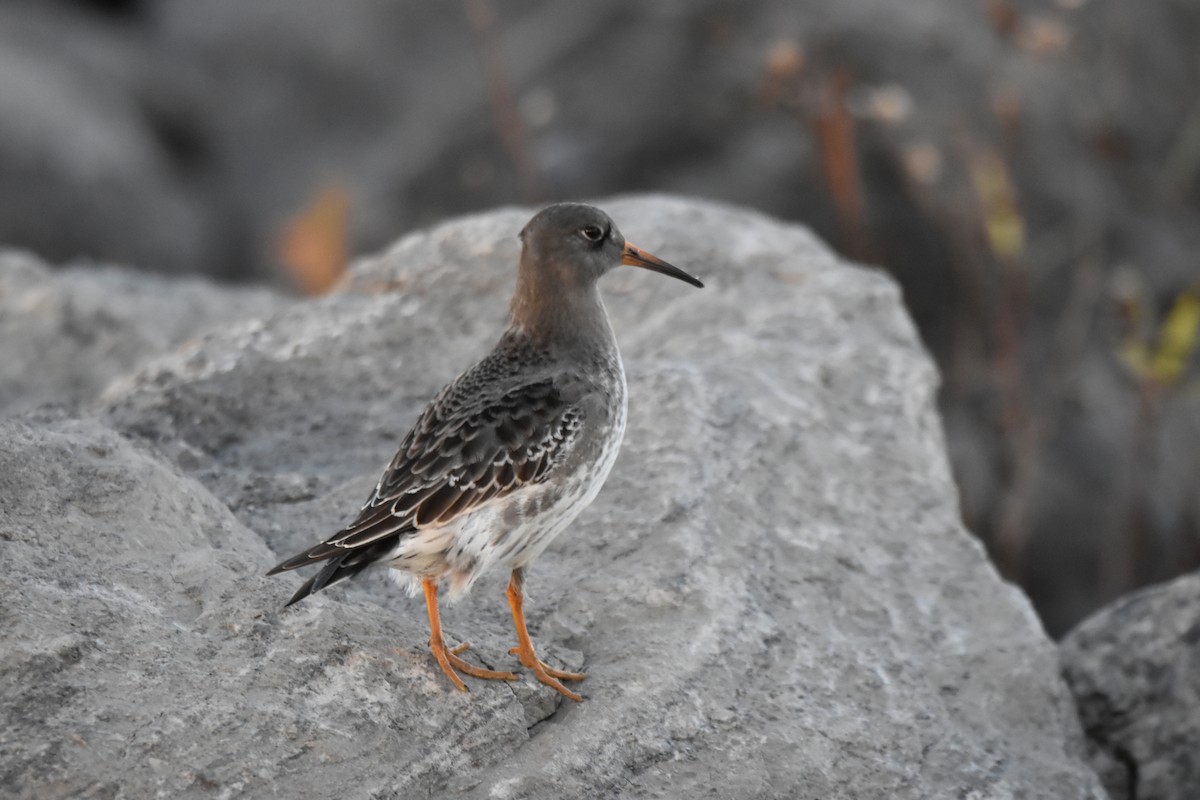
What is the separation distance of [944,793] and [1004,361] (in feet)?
19.0

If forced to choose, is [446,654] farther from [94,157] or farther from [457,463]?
[94,157]

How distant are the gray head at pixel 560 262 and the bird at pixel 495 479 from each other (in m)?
0.09

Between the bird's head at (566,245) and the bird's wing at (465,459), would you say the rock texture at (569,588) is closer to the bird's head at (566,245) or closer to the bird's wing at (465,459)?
the bird's wing at (465,459)

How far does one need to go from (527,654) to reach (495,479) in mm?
698

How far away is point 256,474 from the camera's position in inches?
286

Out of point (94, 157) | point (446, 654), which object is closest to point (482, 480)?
point (446, 654)

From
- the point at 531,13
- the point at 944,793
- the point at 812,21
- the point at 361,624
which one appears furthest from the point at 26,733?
the point at 531,13

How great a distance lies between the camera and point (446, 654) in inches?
231

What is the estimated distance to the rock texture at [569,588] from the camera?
543cm

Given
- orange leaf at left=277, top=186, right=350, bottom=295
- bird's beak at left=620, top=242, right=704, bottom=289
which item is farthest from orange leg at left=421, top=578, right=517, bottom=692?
orange leaf at left=277, top=186, right=350, bottom=295

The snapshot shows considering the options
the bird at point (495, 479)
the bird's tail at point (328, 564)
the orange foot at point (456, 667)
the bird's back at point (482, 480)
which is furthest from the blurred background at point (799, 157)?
the bird's tail at point (328, 564)

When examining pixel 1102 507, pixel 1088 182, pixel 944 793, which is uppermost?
pixel 944 793

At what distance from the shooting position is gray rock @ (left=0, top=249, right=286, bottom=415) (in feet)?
32.3

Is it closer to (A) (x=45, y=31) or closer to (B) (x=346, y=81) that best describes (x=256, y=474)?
(B) (x=346, y=81)
